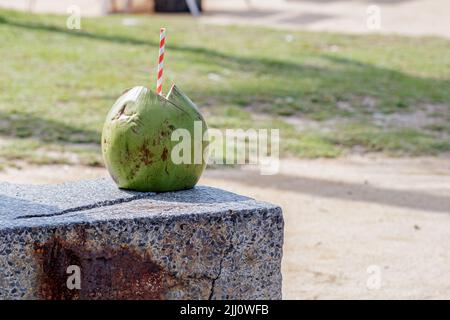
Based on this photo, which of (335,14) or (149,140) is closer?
(149,140)

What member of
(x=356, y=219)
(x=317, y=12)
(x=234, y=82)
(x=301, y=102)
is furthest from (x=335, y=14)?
(x=356, y=219)

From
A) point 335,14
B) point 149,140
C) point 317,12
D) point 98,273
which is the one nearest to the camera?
point 98,273

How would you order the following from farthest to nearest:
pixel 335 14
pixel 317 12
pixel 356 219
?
pixel 317 12 → pixel 335 14 → pixel 356 219

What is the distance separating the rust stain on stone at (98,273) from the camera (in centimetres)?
407

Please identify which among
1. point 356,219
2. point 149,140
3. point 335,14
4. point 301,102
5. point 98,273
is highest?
point 149,140

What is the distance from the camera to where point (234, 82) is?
1166cm

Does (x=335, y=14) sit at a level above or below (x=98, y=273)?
below

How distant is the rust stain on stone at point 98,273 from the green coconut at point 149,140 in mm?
455

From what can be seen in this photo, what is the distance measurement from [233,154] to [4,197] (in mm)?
4597

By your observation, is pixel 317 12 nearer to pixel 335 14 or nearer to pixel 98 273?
pixel 335 14

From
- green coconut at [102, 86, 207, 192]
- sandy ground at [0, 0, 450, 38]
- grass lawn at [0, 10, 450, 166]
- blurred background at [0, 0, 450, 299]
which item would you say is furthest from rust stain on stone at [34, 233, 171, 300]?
sandy ground at [0, 0, 450, 38]

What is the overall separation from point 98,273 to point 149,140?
62 cm

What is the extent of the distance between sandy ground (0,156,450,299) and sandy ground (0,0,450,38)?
6.86 meters
